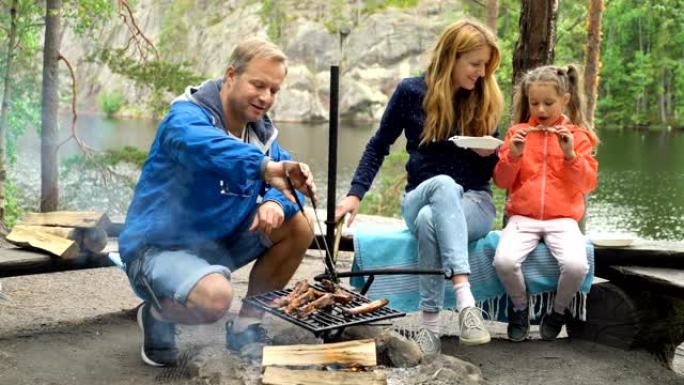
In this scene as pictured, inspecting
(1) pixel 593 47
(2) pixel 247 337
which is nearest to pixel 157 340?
(2) pixel 247 337

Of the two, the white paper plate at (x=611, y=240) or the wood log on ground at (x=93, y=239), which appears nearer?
the white paper plate at (x=611, y=240)

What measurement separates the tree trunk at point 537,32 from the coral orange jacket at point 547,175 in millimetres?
1288

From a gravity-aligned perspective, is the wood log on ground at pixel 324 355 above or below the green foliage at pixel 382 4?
below

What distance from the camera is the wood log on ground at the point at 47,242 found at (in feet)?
12.8

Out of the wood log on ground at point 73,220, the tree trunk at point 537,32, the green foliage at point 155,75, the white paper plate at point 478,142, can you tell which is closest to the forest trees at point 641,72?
the green foliage at point 155,75

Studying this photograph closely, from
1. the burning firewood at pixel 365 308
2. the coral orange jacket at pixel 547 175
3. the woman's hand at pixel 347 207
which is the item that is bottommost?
the burning firewood at pixel 365 308

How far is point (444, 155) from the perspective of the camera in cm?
388

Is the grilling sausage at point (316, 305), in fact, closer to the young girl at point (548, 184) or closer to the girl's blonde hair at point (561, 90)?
the young girl at point (548, 184)

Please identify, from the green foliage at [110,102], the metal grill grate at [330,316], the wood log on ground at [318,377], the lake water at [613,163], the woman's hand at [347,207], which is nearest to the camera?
the wood log on ground at [318,377]

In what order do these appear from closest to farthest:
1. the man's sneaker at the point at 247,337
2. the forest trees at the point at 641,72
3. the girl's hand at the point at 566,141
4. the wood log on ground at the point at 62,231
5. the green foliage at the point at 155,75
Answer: the man's sneaker at the point at 247,337
the girl's hand at the point at 566,141
the wood log on ground at the point at 62,231
the green foliage at the point at 155,75
the forest trees at the point at 641,72

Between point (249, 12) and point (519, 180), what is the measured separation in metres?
31.1

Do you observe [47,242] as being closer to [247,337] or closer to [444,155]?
[247,337]

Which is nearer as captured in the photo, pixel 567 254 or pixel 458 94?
pixel 567 254

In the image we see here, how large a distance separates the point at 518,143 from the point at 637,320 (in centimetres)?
109
